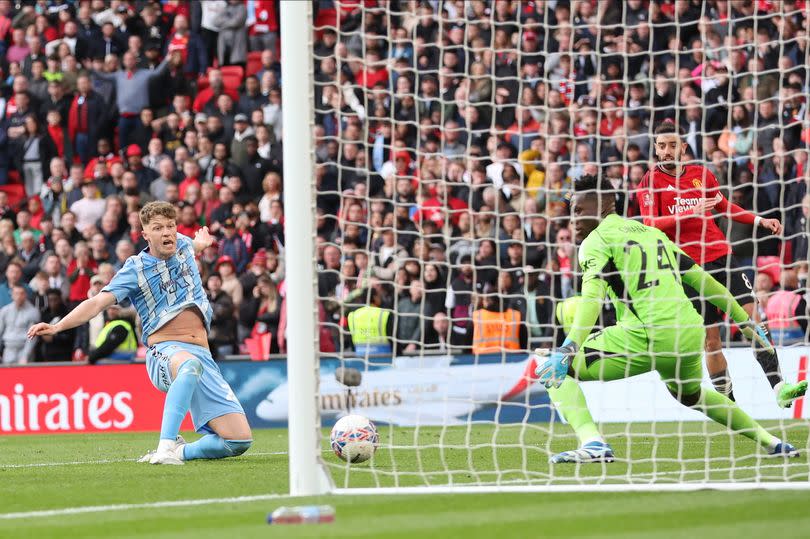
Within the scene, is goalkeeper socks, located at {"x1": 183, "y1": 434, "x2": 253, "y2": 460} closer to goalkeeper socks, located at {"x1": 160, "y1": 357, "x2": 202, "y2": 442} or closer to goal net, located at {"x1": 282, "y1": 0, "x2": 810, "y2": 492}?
goalkeeper socks, located at {"x1": 160, "y1": 357, "x2": 202, "y2": 442}

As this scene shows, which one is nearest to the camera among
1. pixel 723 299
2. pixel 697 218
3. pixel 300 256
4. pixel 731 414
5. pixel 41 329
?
pixel 300 256

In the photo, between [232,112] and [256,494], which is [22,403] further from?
[256,494]

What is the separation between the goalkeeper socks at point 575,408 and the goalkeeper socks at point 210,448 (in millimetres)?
2336

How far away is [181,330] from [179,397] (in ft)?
1.98

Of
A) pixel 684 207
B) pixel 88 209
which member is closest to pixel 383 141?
pixel 88 209

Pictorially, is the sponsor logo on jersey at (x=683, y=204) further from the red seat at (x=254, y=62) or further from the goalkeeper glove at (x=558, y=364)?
the red seat at (x=254, y=62)

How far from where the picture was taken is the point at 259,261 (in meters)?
16.0

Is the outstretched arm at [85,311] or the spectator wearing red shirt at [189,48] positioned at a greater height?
the spectator wearing red shirt at [189,48]

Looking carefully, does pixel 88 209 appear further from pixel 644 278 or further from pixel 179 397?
pixel 644 278

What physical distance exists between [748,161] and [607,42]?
11.9ft


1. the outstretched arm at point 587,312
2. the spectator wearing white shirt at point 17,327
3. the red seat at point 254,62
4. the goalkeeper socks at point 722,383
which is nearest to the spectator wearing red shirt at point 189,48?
the red seat at point 254,62

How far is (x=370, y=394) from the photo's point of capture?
14.5 m

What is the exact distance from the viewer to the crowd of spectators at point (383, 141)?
1347 cm

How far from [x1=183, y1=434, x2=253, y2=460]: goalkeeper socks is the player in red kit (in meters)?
3.37
